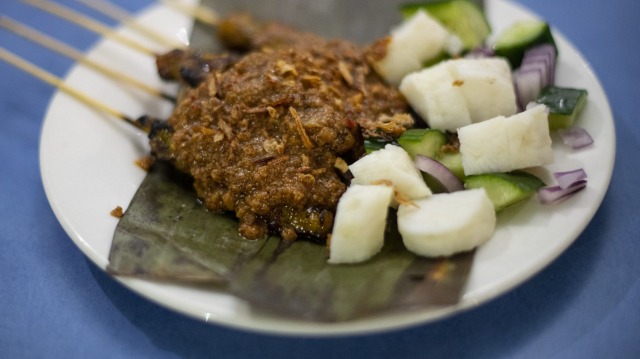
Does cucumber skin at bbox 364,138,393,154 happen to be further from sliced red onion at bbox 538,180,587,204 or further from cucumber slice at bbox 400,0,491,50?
cucumber slice at bbox 400,0,491,50

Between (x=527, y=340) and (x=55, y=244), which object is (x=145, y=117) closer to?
(x=55, y=244)

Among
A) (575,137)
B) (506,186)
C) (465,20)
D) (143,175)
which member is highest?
(465,20)

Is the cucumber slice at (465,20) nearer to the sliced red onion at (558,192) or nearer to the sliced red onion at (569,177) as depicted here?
the sliced red onion at (569,177)

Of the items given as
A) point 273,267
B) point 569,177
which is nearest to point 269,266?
point 273,267

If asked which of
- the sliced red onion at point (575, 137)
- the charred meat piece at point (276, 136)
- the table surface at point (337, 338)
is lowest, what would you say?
the table surface at point (337, 338)

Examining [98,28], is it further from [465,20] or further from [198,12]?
[465,20]

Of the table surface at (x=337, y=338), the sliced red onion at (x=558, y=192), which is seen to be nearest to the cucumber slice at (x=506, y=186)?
the sliced red onion at (x=558, y=192)
